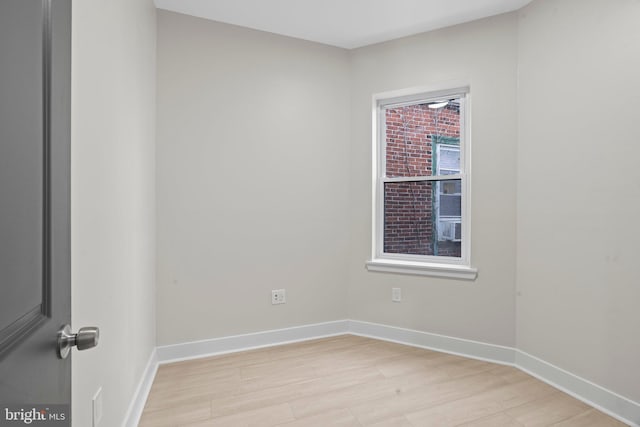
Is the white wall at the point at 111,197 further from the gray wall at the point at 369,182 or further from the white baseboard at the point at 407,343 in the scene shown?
the gray wall at the point at 369,182

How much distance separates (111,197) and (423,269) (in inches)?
93.7

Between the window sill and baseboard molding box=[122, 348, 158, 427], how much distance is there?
6.18 ft

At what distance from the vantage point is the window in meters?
3.00

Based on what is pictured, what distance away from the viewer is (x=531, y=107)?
257cm

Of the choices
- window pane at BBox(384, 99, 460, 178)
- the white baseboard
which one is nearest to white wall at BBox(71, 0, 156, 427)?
the white baseboard

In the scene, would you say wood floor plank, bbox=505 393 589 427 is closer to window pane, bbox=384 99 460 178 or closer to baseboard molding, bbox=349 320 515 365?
baseboard molding, bbox=349 320 515 365

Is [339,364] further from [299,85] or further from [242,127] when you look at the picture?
[299,85]

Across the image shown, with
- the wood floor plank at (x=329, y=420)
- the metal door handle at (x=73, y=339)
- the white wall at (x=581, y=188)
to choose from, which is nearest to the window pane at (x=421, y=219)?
the white wall at (x=581, y=188)

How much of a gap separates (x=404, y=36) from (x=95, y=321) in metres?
3.06

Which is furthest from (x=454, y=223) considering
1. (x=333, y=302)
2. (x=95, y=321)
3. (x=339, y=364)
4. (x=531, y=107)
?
(x=95, y=321)

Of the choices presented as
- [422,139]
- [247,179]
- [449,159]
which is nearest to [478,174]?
[449,159]

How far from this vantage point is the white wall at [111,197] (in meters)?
1.16

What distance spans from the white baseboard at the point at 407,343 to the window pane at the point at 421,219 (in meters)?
0.73

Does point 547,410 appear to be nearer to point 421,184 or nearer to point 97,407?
point 421,184
